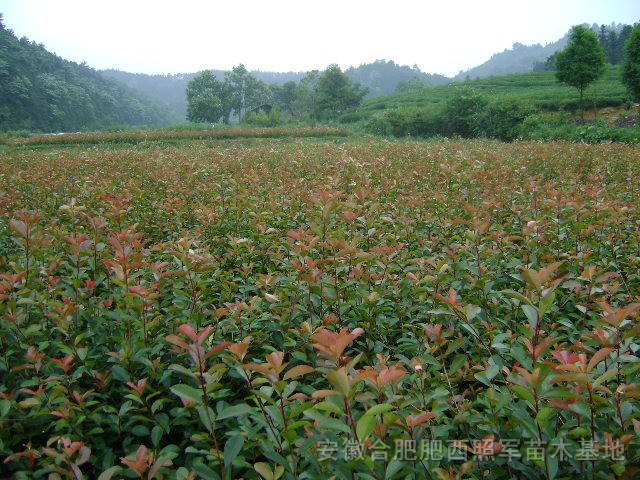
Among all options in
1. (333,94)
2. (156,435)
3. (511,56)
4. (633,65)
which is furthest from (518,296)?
(511,56)

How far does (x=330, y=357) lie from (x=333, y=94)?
4471cm

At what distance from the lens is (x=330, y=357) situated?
1.12 metres

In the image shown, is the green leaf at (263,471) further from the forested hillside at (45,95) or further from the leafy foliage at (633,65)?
the forested hillside at (45,95)

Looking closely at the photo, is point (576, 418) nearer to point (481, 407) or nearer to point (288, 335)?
point (481, 407)

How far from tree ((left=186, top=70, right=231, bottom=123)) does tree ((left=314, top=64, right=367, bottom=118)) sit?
59.1 feet

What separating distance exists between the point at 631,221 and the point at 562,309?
1697 millimetres

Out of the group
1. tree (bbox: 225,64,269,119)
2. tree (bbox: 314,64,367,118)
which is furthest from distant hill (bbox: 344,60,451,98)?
tree (bbox: 314,64,367,118)

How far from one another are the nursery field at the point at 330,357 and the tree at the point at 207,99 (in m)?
55.0

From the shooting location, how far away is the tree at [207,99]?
53875 mm

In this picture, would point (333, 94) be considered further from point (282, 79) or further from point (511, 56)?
point (511, 56)

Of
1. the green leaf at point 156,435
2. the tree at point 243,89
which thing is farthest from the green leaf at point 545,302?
the tree at point 243,89

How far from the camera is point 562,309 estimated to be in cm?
217

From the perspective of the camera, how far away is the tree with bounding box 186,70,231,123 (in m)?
53.9

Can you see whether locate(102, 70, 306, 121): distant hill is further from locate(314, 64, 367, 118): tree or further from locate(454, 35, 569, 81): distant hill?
locate(314, 64, 367, 118): tree
